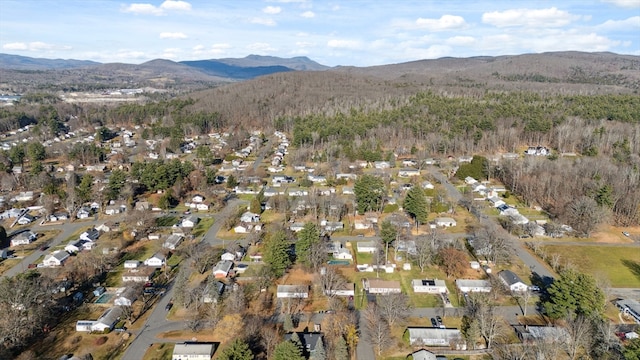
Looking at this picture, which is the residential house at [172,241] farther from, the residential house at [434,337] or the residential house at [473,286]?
the residential house at [473,286]

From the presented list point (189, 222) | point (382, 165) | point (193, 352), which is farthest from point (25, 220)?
point (382, 165)

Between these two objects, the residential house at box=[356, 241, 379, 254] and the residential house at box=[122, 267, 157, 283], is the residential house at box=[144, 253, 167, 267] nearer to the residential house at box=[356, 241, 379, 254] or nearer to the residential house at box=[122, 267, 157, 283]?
the residential house at box=[122, 267, 157, 283]

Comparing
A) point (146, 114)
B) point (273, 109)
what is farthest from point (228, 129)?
point (146, 114)

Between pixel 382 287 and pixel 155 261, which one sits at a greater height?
pixel 382 287

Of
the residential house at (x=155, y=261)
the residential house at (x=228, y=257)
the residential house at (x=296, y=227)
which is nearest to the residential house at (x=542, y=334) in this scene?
the residential house at (x=296, y=227)

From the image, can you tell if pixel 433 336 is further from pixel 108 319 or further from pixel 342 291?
pixel 108 319

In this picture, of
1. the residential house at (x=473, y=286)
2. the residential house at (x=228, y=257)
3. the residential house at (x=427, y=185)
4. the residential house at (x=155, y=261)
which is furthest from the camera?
the residential house at (x=427, y=185)

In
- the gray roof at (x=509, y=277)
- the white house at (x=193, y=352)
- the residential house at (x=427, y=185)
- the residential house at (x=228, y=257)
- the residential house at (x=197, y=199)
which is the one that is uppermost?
the residential house at (x=427, y=185)
